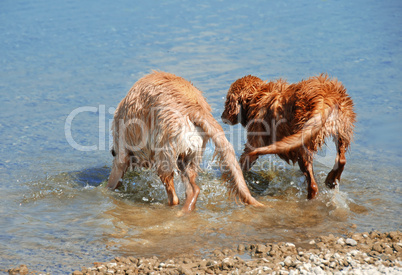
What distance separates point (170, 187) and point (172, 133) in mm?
759

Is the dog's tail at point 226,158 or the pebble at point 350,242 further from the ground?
the dog's tail at point 226,158

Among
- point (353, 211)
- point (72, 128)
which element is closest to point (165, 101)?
point (353, 211)

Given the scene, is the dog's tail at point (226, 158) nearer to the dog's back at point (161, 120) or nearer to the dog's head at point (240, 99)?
the dog's back at point (161, 120)

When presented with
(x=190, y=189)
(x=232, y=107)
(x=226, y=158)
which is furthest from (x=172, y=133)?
(x=232, y=107)

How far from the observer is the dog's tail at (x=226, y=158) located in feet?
16.0

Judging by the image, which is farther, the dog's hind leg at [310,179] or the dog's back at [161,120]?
the dog's hind leg at [310,179]

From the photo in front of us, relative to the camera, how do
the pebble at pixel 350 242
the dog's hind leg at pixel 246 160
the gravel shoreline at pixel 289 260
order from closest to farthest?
the gravel shoreline at pixel 289 260
the pebble at pixel 350 242
the dog's hind leg at pixel 246 160

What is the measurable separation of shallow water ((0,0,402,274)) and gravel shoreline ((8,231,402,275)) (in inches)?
9.8

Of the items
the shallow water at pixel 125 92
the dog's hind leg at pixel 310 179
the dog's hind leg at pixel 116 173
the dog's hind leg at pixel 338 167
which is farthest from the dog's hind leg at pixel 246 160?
the dog's hind leg at pixel 116 173

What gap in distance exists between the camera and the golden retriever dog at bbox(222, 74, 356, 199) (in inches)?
195

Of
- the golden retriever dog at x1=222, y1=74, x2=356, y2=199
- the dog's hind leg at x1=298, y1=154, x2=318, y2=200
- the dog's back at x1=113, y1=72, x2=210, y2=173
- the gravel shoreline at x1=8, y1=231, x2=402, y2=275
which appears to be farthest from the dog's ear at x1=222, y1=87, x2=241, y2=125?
the gravel shoreline at x1=8, y1=231, x2=402, y2=275

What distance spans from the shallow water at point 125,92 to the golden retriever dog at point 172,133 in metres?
0.36

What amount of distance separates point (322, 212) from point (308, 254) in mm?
1325

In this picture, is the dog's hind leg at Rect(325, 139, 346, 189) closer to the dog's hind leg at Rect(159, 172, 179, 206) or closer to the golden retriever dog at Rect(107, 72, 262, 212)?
the golden retriever dog at Rect(107, 72, 262, 212)
